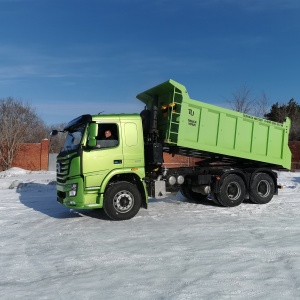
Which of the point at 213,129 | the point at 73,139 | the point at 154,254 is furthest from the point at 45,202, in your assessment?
the point at 154,254

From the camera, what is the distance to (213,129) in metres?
10.8

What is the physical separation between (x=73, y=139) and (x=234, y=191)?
5.10 metres

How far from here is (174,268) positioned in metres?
5.40

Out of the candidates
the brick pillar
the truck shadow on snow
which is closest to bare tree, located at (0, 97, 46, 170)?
the brick pillar

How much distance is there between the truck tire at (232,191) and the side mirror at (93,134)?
14.0ft

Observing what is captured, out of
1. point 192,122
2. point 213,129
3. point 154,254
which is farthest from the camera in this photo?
point 213,129

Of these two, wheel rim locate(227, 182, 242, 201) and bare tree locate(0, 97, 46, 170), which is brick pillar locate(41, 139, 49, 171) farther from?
wheel rim locate(227, 182, 242, 201)

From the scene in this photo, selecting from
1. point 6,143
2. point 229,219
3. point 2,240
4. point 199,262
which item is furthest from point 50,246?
point 6,143

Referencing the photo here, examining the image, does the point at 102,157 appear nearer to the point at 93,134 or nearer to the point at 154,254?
the point at 93,134

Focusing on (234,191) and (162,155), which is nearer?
(162,155)

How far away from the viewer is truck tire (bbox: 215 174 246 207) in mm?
10906

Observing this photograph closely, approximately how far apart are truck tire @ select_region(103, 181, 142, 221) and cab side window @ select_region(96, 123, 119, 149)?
100cm

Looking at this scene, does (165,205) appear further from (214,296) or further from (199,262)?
(214,296)

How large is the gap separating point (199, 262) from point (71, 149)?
191 inches
